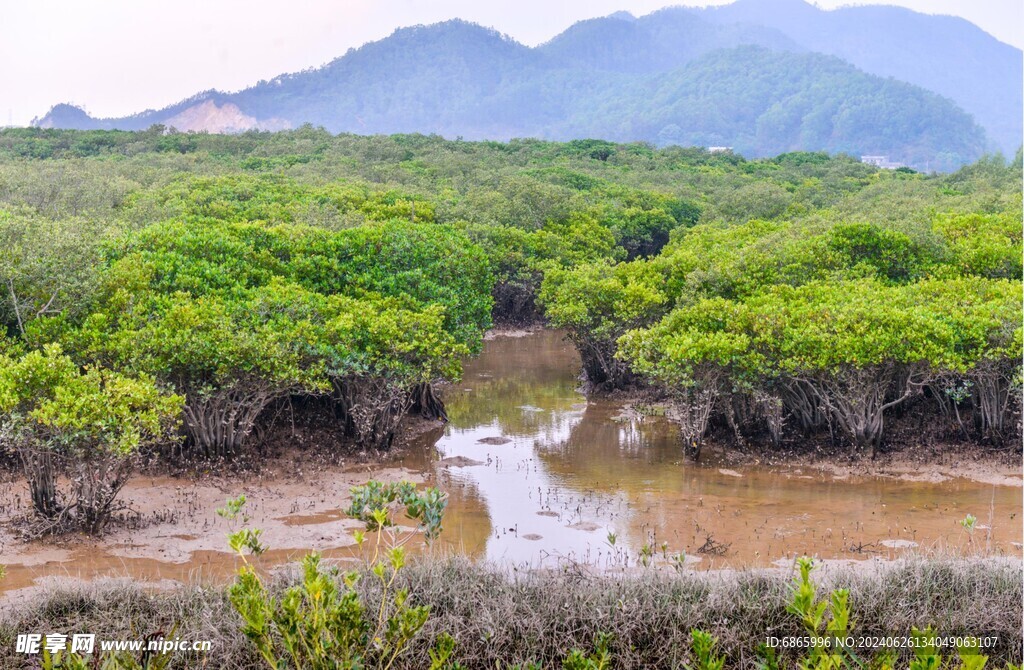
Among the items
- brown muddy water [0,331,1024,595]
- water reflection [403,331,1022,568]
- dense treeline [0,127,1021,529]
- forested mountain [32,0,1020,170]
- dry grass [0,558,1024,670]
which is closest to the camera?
dry grass [0,558,1024,670]

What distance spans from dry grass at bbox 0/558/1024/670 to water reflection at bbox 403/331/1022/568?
72.9 inches

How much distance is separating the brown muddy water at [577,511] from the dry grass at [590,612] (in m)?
1.32

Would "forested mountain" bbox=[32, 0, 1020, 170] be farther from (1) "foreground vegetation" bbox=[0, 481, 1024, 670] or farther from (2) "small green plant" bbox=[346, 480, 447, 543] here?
(2) "small green plant" bbox=[346, 480, 447, 543]

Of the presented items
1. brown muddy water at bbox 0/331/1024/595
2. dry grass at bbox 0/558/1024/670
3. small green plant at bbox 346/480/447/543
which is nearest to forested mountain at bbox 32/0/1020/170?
brown muddy water at bbox 0/331/1024/595

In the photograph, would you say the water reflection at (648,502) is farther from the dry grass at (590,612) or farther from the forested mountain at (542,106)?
the forested mountain at (542,106)

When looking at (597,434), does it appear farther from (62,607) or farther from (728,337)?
(62,607)

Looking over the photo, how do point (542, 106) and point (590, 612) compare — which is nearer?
point (590, 612)

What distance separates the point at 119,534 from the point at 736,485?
30.6 ft

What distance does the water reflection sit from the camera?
41.5 feet

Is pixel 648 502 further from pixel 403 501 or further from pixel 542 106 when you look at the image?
pixel 542 106

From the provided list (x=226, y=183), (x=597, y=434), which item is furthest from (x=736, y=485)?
(x=226, y=183)

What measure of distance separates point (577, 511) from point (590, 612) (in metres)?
5.56

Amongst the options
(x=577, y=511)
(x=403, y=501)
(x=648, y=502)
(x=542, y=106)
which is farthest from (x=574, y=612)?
(x=542, y=106)

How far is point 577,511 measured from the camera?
46.5 ft
